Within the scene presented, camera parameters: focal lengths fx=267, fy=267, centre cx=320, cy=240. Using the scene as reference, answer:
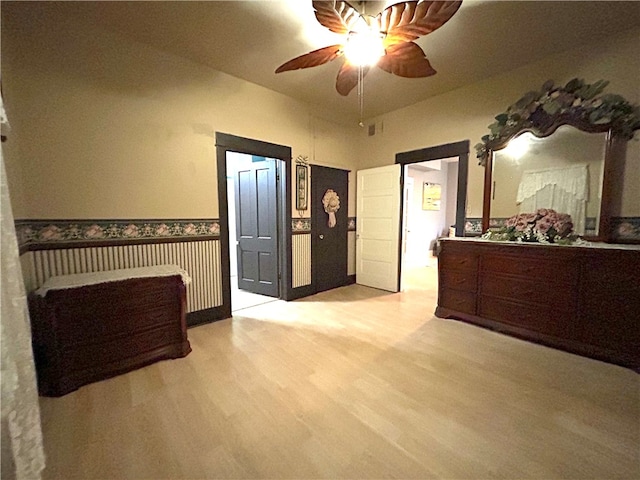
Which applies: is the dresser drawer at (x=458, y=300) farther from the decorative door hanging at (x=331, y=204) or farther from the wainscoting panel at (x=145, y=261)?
the wainscoting panel at (x=145, y=261)

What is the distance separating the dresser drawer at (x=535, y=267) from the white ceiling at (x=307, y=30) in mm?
1959

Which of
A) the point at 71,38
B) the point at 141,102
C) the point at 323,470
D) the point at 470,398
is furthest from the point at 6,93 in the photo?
the point at 470,398

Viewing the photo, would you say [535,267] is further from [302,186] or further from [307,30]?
[307,30]

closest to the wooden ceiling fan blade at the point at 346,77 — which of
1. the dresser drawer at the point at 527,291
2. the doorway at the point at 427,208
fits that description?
the dresser drawer at the point at 527,291

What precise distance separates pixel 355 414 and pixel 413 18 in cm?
245

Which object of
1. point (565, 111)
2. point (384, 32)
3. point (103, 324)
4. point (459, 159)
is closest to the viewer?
point (384, 32)

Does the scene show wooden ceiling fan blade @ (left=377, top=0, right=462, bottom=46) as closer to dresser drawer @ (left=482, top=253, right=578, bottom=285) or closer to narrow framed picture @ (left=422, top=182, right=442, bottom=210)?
dresser drawer @ (left=482, top=253, right=578, bottom=285)

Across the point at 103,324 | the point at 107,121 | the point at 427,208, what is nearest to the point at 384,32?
the point at 107,121

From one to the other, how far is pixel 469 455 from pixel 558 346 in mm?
1726

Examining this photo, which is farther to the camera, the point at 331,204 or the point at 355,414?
the point at 331,204

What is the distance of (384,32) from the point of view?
181cm

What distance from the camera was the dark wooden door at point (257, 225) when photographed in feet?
12.3

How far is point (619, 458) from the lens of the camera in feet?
4.31

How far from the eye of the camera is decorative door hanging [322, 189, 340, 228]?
4152 mm
